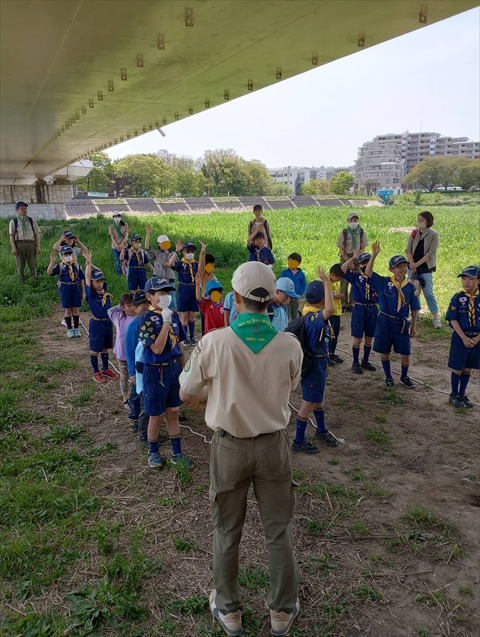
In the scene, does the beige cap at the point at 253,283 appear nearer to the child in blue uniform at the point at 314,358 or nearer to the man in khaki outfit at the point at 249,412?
the man in khaki outfit at the point at 249,412

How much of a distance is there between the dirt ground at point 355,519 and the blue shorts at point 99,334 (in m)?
0.95

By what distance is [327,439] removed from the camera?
18.9ft

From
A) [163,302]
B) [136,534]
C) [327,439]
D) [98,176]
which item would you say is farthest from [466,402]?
[98,176]

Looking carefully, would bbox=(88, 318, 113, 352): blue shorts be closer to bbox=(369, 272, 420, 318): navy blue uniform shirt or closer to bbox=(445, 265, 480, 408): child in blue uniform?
bbox=(369, 272, 420, 318): navy blue uniform shirt

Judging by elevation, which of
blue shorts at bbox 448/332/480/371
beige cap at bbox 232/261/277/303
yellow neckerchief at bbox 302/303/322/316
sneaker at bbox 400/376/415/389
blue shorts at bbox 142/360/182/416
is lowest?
sneaker at bbox 400/376/415/389

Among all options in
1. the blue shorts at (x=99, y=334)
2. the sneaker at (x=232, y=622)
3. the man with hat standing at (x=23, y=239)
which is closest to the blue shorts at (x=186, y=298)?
the blue shorts at (x=99, y=334)

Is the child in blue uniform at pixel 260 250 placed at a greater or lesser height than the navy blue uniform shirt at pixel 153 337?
greater

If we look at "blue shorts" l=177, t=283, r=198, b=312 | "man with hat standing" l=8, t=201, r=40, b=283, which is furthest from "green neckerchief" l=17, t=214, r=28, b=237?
"blue shorts" l=177, t=283, r=198, b=312

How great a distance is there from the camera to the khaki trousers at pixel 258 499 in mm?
2895

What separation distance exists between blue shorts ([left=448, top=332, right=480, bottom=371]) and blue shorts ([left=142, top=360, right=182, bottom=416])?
154 inches

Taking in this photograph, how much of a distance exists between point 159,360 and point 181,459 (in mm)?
1119

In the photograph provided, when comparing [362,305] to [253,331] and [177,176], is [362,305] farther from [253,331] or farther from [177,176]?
[177,176]

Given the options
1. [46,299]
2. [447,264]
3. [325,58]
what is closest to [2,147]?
[46,299]

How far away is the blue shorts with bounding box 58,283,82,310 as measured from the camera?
941 centimetres
